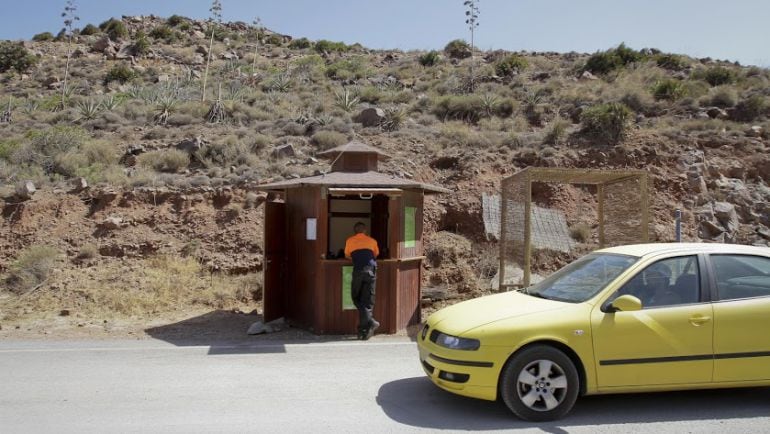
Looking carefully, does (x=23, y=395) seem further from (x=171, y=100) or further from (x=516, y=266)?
(x=171, y=100)

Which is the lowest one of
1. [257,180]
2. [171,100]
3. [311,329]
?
[311,329]

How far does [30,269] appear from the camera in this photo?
13320mm

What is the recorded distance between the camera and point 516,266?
46.6 ft

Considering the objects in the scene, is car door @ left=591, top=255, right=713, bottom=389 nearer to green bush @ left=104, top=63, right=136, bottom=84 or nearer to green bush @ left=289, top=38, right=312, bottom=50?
green bush @ left=104, top=63, right=136, bottom=84

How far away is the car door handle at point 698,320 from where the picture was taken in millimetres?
5566

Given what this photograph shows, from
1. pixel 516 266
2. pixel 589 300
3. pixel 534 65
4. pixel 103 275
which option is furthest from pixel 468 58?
pixel 589 300

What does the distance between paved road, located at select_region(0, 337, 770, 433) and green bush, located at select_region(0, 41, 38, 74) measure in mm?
33442

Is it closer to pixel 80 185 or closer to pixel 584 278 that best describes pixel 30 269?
pixel 80 185

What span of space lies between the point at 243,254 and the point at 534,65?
23.3 metres

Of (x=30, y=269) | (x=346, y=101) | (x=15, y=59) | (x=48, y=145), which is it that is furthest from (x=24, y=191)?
(x=15, y=59)

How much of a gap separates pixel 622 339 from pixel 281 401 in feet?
11.0

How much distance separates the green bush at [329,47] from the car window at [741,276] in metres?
38.5

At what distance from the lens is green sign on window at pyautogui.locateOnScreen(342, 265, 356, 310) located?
1008 cm

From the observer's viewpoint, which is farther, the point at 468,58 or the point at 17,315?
the point at 468,58
